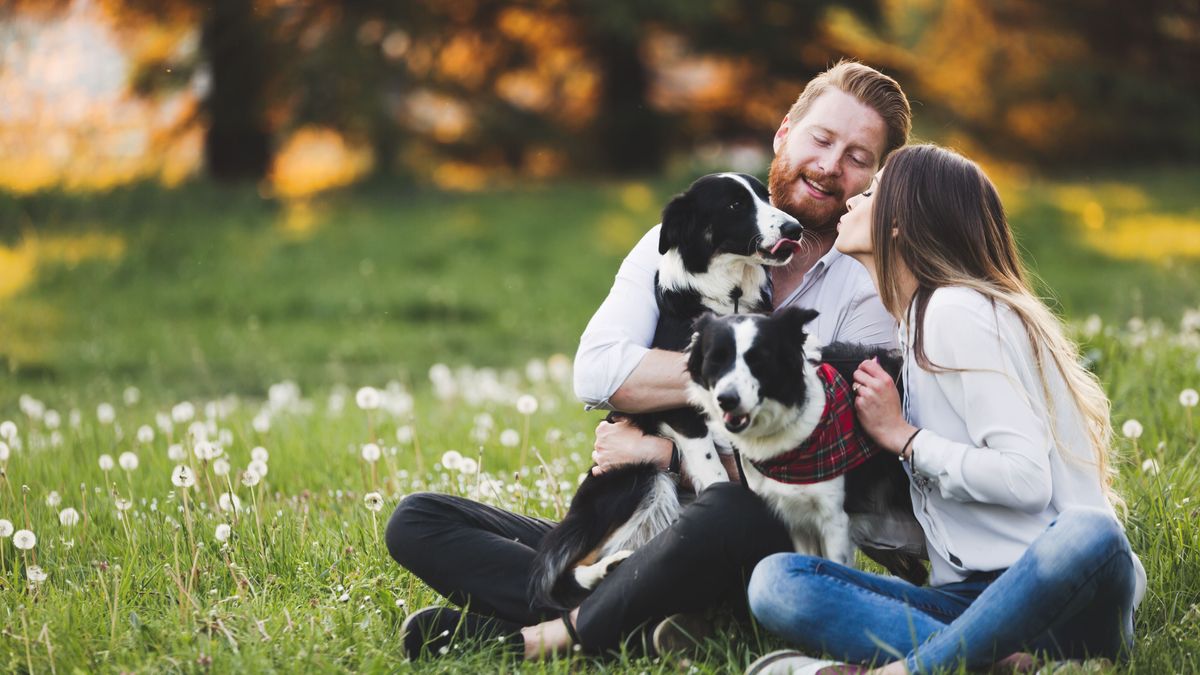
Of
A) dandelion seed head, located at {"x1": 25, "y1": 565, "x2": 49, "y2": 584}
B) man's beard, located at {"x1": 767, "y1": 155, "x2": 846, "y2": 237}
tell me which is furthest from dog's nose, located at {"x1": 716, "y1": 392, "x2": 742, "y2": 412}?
dandelion seed head, located at {"x1": 25, "y1": 565, "x2": 49, "y2": 584}

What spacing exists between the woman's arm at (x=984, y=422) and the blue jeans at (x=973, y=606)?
0.53 feet

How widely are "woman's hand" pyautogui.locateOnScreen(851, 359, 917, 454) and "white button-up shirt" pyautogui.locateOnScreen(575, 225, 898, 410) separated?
0.60 meters

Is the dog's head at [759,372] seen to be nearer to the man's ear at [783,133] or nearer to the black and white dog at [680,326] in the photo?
the black and white dog at [680,326]

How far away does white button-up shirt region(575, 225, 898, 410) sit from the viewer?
156 inches

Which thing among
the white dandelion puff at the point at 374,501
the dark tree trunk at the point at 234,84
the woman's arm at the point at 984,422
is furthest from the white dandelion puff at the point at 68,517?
the dark tree trunk at the point at 234,84

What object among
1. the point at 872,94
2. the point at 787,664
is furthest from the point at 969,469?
the point at 872,94

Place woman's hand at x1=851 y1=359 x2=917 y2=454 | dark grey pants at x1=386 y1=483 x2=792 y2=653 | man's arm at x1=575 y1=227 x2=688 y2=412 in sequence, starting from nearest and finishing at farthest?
woman's hand at x1=851 y1=359 x2=917 y2=454 < dark grey pants at x1=386 y1=483 x2=792 y2=653 < man's arm at x1=575 y1=227 x2=688 y2=412

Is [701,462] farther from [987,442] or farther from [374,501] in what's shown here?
[374,501]

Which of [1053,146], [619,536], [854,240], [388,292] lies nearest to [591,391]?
[619,536]

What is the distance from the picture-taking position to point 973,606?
10.4ft

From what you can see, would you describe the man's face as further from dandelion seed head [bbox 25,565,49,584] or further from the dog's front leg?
dandelion seed head [bbox 25,565,49,584]

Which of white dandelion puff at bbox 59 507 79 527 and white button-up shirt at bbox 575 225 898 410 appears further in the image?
white dandelion puff at bbox 59 507 79 527

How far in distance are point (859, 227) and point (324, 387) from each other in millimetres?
6827

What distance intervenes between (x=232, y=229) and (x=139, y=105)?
3.61 metres
